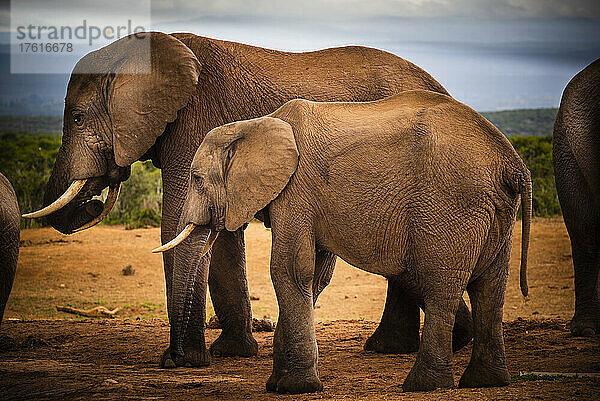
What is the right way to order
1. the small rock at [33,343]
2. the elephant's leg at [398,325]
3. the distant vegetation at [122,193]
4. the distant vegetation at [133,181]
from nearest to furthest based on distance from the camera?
1. the elephant's leg at [398,325]
2. the small rock at [33,343]
3. the distant vegetation at [122,193]
4. the distant vegetation at [133,181]

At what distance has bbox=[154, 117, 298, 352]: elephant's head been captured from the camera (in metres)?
6.12

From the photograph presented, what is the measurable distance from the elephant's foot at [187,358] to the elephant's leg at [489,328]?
261 cm

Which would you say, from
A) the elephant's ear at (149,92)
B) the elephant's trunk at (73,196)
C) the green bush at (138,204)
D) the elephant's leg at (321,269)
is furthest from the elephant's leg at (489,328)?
the green bush at (138,204)

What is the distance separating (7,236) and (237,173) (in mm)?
2124

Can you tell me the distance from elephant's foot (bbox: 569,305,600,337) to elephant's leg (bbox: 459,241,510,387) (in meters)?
2.93

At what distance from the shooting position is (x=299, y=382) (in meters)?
6.07

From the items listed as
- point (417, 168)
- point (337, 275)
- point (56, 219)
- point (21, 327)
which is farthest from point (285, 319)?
point (337, 275)

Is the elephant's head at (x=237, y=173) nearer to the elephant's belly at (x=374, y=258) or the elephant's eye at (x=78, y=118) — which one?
the elephant's belly at (x=374, y=258)

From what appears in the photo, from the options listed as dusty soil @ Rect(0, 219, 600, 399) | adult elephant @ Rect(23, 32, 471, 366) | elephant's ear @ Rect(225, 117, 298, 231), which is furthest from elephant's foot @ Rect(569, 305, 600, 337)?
elephant's ear @ Rect(225, 117, 298, 231)

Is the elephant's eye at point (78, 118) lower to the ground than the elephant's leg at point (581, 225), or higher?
higher

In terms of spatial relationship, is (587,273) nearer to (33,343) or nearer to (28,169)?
(33,343)

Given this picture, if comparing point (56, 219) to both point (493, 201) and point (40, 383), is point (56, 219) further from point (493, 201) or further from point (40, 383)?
point (493, 201)

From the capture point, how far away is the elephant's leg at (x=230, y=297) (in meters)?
8.38

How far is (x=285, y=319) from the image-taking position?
6.13 m
